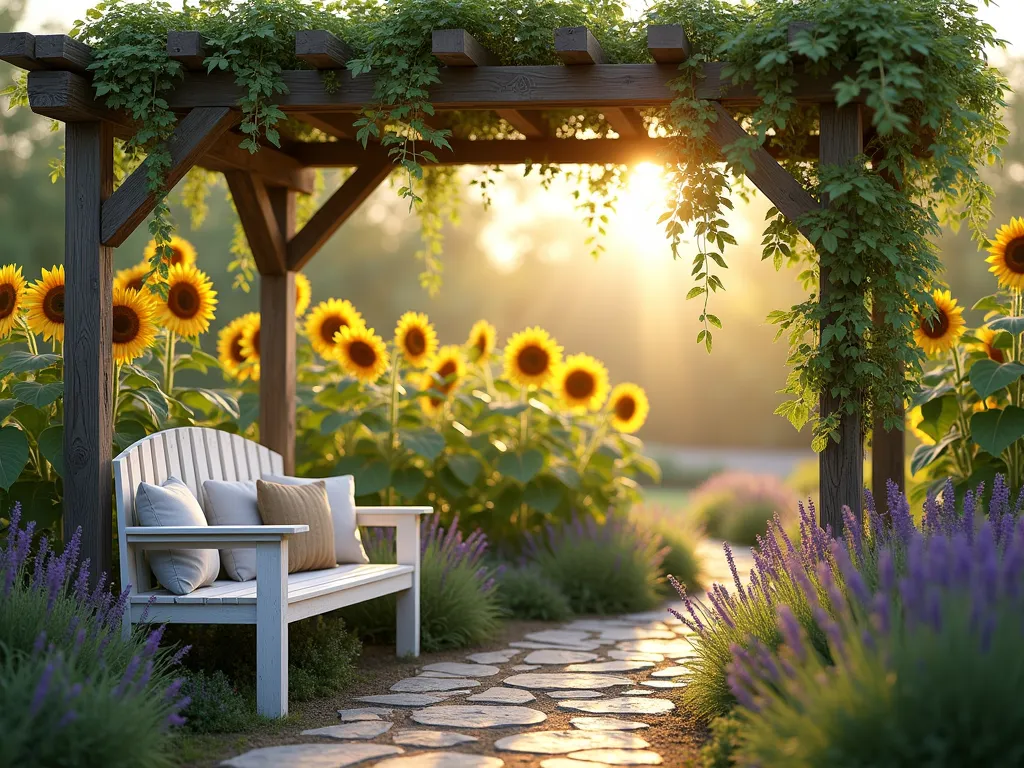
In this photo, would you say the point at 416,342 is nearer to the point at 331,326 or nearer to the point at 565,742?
the point at 331,326

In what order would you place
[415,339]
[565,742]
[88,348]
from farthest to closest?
[415,339] < [88,348] < [565,742]

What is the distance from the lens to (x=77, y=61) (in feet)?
13.5

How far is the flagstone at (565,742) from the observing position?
330 cm

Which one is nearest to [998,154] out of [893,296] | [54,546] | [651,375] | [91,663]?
[893,296]

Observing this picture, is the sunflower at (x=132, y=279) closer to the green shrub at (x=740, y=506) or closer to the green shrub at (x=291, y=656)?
the green shrub at (x=291, y=656)

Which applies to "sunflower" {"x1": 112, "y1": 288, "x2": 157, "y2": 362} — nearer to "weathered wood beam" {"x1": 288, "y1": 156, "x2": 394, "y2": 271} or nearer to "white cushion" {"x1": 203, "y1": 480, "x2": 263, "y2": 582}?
"white cushion" {"x1": 203, "y1": 480, "x2": 263, "y2": 582}

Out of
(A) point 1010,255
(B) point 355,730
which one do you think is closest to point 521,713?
(B) point 355,730

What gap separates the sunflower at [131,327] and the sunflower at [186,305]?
43 centimetres

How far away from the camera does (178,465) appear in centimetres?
445

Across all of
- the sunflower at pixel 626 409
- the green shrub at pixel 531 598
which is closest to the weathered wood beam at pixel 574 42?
Result: the green shrub at pixel 531 598

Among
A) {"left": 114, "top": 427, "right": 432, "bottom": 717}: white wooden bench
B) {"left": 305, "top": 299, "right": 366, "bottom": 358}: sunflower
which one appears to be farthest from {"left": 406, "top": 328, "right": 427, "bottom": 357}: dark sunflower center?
{"left": 114, "top": 427, "right": 432, "bottom": 717}: white wooden bench

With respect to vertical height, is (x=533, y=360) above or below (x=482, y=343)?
below

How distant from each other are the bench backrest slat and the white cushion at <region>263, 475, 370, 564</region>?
20 cm

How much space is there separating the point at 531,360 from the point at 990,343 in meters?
2.53
